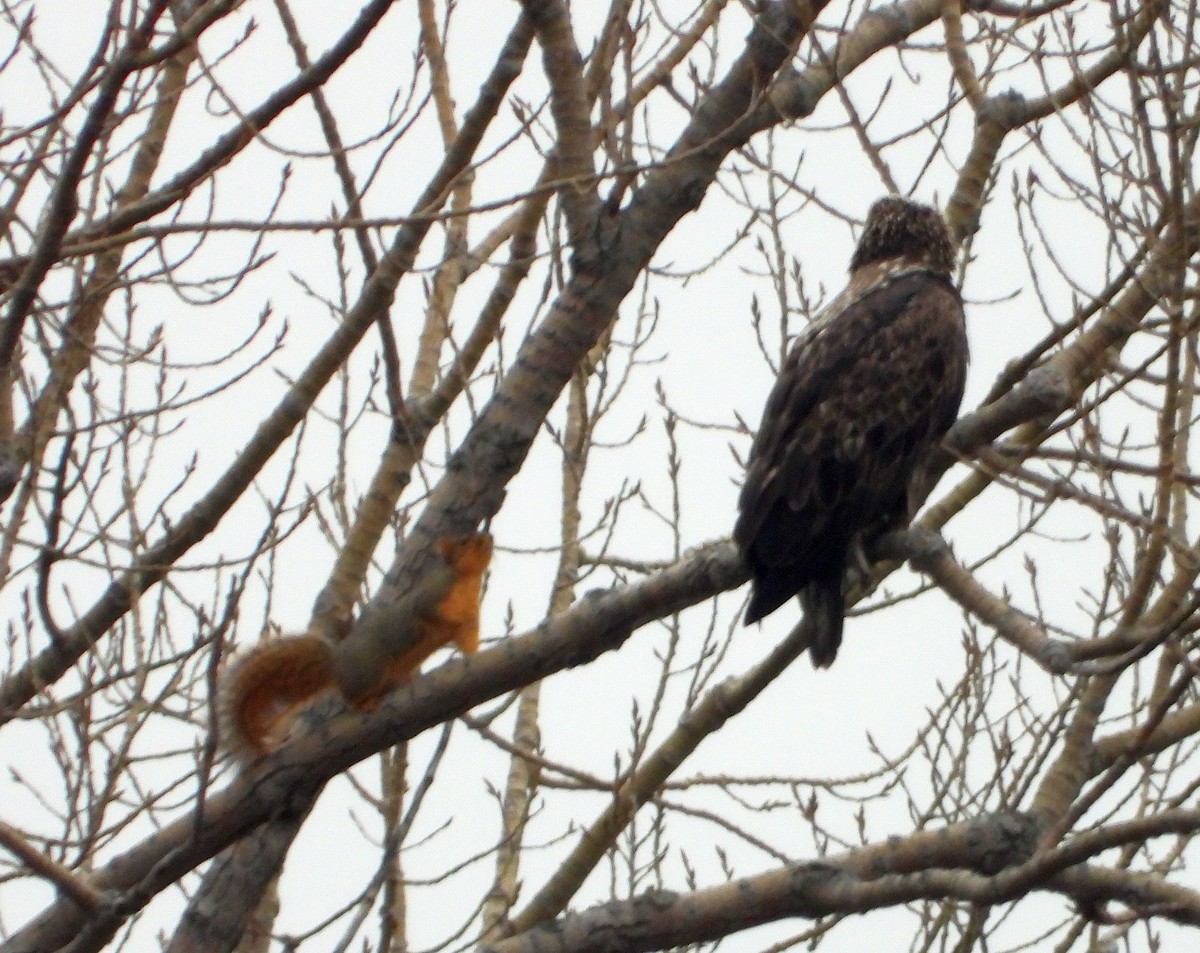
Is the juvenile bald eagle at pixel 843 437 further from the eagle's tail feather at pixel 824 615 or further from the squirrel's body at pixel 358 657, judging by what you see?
the squirrel's body at pixel 358 657

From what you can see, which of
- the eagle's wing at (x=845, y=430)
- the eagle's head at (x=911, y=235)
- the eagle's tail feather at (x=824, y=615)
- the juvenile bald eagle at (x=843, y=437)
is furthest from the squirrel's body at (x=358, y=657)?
the eagle's head at (x=911, y=235)

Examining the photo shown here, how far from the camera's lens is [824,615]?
4500 millimetres

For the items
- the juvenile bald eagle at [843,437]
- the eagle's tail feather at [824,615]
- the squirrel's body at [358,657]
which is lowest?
the squirrel's body at [358,657]

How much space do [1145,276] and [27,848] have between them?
114 inches

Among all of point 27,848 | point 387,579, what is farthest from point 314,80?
point 27,848

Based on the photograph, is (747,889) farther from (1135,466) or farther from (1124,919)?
(1135,466)

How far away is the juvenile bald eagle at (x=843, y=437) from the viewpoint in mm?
4496

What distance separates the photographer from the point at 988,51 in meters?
5.55

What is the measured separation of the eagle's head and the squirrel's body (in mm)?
2608

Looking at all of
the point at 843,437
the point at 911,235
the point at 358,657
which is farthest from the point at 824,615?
the point at 911,235

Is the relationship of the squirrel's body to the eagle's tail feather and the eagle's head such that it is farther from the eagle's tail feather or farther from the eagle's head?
the eagle's head

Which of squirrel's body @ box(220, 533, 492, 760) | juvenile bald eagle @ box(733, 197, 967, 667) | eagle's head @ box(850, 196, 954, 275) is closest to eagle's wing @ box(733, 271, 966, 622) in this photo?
juvenile bald eagle @ box(733, 197, 967, 667)

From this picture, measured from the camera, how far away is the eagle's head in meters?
5.75

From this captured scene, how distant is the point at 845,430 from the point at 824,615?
62 centimetres
